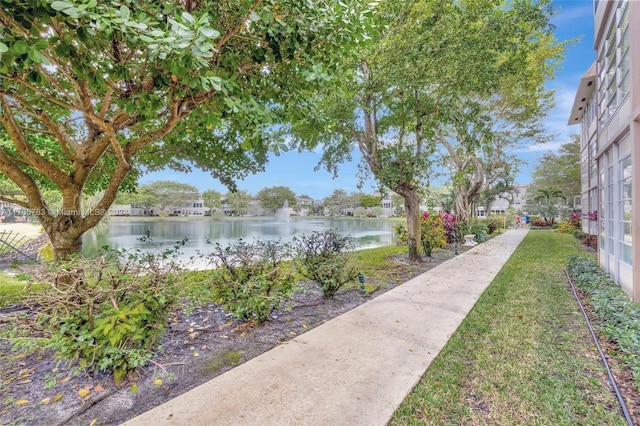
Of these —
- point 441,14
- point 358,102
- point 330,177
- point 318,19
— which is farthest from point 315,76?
point 330,177

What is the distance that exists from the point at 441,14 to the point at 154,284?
801 centimetres

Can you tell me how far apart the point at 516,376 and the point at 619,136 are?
5.16 metres

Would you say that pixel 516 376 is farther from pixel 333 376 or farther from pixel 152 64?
pixel 152 64

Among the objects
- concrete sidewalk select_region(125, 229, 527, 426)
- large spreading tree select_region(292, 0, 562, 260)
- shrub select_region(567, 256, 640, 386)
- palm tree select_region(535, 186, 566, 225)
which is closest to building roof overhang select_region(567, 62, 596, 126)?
large spreading tree select_region(292, 0, 562, 260)

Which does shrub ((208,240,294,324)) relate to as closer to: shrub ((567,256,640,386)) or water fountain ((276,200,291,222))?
shrub ((567,256,640,386))

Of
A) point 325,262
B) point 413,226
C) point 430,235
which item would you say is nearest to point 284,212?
point 430,235

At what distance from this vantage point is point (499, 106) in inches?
570

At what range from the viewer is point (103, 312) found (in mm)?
2473

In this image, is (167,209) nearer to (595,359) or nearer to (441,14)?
(441,14)

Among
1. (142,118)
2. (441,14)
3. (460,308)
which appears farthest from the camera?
(441,14)

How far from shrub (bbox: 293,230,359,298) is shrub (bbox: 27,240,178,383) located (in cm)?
243

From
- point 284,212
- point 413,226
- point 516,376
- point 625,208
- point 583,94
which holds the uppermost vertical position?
point 583,94

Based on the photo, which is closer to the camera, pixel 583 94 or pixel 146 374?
pixel 146 374

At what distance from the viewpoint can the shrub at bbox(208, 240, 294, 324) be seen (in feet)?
11.9
